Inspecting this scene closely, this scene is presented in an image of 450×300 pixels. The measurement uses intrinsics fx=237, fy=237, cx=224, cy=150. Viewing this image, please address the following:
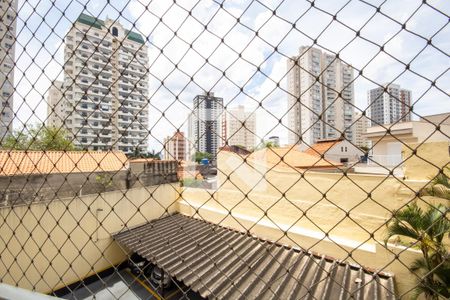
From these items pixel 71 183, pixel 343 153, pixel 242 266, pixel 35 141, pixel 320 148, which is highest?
pixel 35 141

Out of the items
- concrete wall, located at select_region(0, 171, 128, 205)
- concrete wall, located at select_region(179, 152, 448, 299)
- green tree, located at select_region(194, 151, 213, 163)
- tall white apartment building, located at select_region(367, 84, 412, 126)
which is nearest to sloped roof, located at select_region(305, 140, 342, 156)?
tall white apartment building, located at select_region(367, 84, 412, 126)

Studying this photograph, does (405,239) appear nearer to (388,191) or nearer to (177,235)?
(388,191)

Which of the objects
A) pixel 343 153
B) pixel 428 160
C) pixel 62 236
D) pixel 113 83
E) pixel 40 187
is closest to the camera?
pixel 113 83

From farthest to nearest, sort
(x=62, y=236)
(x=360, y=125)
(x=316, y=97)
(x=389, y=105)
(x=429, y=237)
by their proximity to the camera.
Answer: (x=360, y=125) → (x=62, y=236) → (x=429, y=237) → (x=316, y=97) → (x=389, y=105)

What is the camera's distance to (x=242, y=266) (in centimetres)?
344

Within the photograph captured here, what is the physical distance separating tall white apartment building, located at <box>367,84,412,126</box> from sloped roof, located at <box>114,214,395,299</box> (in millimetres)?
1398

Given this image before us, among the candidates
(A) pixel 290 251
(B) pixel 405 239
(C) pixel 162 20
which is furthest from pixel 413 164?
(C) pixel 162 20

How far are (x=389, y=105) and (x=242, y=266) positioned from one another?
317 cm

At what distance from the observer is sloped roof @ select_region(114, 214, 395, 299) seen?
280 cm

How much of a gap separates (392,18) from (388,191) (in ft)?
12.1

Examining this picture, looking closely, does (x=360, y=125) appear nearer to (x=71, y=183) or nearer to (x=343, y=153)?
(x=343, y=153)

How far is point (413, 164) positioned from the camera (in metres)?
3.45

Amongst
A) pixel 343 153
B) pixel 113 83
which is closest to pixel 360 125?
pixel 343 153

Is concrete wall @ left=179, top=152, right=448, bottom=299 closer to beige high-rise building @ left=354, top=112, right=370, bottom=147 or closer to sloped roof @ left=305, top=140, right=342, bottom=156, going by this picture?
sloped roof @ left=305, top=140, right=342, bottom=156
